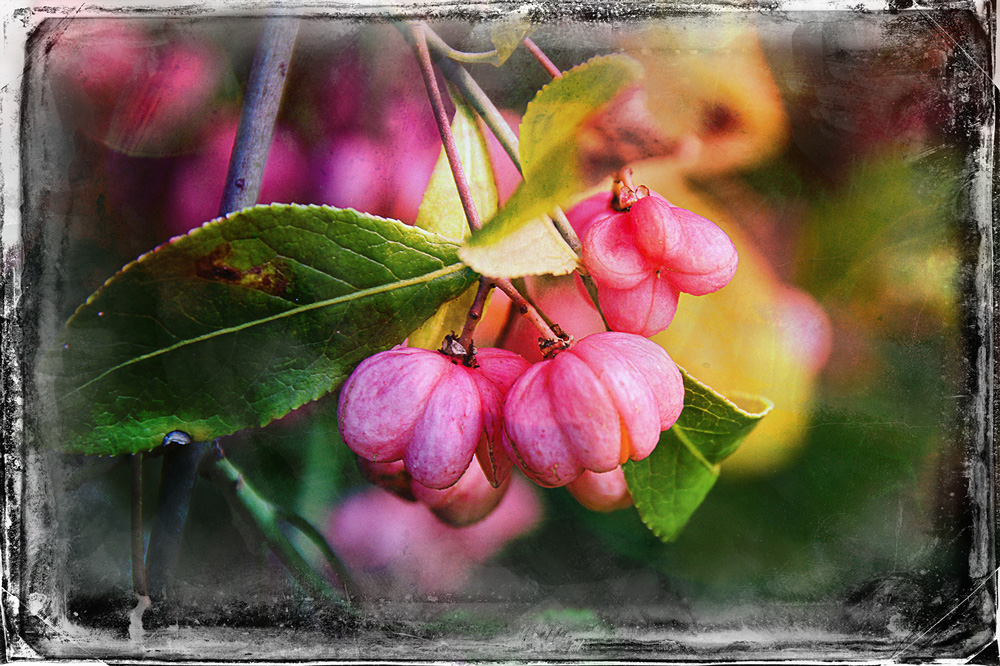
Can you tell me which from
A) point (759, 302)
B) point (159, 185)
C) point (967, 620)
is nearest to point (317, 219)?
point (159, 185)

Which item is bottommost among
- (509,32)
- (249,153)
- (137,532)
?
(137,532)

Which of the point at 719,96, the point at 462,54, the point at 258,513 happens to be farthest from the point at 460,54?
the point at 258,513

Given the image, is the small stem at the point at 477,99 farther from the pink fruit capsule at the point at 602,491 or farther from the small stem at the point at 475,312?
the pink fruit capsule at the point at 602,491

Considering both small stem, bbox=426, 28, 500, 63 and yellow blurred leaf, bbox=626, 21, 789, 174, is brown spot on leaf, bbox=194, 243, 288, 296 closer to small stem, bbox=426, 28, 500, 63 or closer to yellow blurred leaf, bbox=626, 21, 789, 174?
small stem, bbox=426, 28, 500, 63

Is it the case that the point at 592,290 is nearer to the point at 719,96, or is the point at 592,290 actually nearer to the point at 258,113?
the point at 719,96

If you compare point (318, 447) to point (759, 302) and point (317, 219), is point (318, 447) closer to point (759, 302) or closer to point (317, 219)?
point (317, 219)
